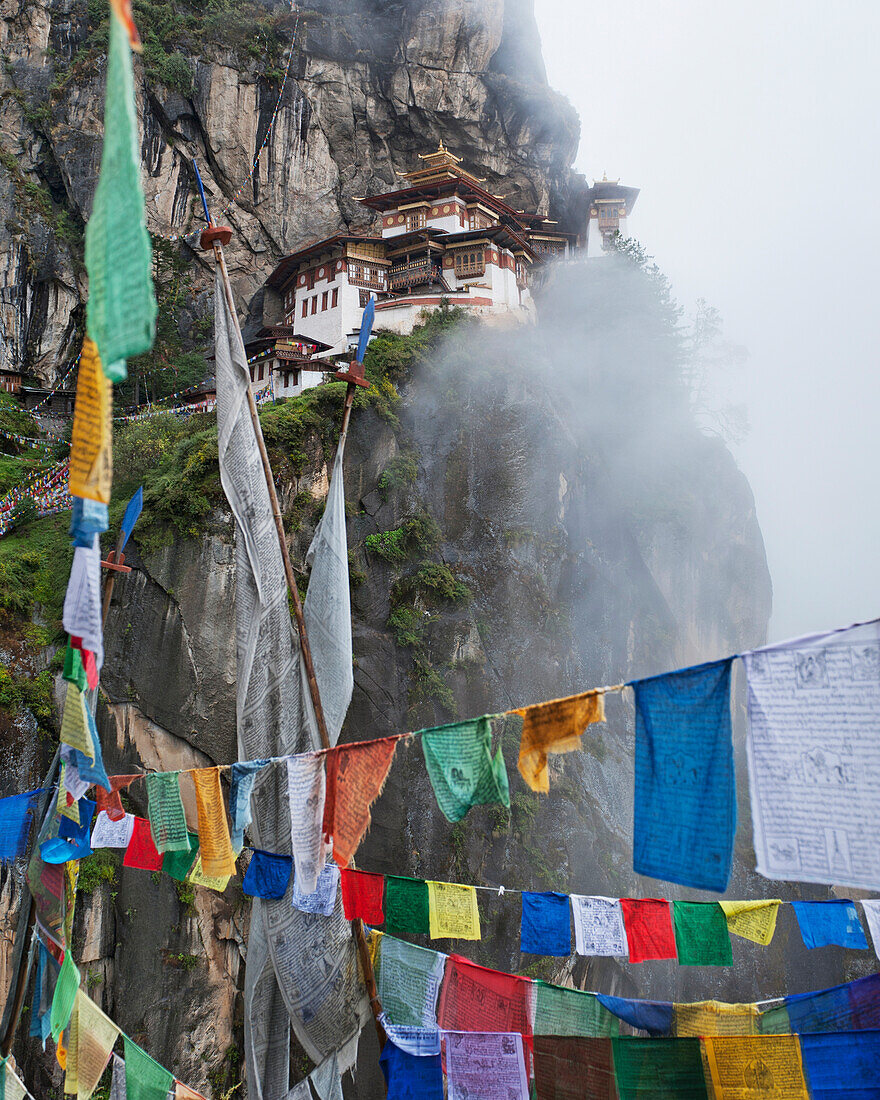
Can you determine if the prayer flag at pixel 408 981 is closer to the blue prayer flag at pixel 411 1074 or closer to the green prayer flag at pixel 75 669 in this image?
the blue prayer flag at pixel 411 1074

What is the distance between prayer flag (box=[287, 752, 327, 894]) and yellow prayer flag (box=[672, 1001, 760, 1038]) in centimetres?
469

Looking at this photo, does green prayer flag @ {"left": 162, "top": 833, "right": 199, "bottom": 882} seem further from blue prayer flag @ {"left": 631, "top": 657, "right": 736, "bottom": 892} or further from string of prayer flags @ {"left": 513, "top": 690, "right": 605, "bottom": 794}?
blue prayer flag @ {"left": 631, "top": 657, "right": 736, "bottom": 892}

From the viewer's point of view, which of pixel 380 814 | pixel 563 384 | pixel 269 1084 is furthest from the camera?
pixel 563 384

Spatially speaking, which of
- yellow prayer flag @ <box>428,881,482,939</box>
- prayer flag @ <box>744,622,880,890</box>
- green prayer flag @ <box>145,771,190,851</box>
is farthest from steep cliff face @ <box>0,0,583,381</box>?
prayer flag @ <box>744,622,880,890</box>

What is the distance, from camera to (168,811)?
778 centimetres

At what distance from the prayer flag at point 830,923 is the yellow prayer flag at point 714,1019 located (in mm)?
1585

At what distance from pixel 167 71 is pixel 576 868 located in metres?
33.9

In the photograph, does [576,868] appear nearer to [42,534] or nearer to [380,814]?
[380,814]

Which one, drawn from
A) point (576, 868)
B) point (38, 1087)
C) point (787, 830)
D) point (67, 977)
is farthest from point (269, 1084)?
point (576, 868)

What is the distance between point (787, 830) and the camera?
177 inches

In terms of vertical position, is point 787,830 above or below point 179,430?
below

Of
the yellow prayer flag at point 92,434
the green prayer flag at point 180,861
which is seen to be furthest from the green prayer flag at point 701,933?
the yellow prayer flag at point 92,434

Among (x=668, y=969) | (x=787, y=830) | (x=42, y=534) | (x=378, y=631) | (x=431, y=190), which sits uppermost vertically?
(x=431, y=190)

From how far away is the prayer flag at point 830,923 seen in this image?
9516 mm
